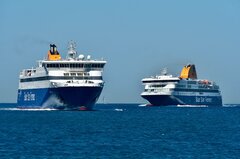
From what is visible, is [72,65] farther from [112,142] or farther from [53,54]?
[112,142]

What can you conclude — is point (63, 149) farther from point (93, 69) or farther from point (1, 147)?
point (93, 69)

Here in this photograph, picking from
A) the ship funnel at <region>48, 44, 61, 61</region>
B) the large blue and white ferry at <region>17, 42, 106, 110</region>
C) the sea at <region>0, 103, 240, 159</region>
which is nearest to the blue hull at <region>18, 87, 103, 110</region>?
the large blue and white ferry at <region>17, 42, 106, 110</region>

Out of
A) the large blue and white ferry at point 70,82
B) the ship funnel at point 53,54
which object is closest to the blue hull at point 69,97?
the large blue and white ferry at point 70,82

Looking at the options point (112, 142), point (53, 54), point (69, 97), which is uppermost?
point (53, 54)

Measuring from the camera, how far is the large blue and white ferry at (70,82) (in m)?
131

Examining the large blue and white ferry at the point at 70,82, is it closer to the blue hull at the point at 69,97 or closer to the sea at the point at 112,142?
the blue hull at the point at 69,97

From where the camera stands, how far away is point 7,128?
9294cm

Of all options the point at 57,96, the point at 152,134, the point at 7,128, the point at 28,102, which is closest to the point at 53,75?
the point at 57,96

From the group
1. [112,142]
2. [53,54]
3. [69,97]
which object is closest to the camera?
[112,142]

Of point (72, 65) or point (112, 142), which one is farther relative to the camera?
point (72, 65)

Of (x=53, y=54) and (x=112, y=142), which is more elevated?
(x=53, y=54)

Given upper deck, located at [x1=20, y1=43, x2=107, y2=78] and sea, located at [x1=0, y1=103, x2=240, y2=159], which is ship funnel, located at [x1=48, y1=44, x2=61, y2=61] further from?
sea, located at [x1=0, y1=103, x2=240, y2=159]

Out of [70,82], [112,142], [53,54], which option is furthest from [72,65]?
[112,142]

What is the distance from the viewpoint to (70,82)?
433ft
